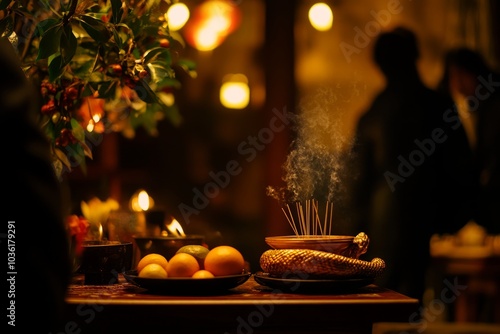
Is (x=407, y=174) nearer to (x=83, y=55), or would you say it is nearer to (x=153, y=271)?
(x=83, y=55)

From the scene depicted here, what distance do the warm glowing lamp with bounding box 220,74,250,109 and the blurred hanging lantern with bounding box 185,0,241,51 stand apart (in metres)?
0.26

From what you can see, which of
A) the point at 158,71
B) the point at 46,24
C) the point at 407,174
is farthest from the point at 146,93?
the point at 407,174

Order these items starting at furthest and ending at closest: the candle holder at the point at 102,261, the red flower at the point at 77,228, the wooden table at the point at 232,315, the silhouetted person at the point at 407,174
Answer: the silhouetted person at the point at 407,174
the red flower at the point at 77,228
the candle holder at the point at 102,261
the wooden table at the point at 232,315

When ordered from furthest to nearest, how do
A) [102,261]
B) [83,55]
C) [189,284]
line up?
[83,55] → [102,261] → [189,284]

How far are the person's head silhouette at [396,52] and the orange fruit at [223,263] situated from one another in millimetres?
2151

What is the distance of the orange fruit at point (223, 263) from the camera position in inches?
70.2

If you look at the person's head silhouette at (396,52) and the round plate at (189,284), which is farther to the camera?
the person's head silhouette at (396,52)

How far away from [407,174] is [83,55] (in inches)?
77.3

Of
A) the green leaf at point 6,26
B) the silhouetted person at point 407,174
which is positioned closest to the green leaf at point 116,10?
the green leaf at point 6,26

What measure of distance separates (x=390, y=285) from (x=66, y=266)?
277cm

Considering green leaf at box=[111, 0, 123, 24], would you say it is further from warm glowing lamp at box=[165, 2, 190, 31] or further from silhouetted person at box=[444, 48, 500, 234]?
silhouetted person at box=[444, 48, 500, 234]

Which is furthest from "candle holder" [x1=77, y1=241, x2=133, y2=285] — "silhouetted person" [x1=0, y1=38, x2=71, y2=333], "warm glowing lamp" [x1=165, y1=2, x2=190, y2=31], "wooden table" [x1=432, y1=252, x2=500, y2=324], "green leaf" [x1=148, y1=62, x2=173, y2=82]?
"wooden table" [x1=432, y1=252, x2=500, y2=324]

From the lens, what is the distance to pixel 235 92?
408 centimetres

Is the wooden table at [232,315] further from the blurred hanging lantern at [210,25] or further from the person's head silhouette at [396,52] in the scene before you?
the blurred hanging lantern at [210,25]
